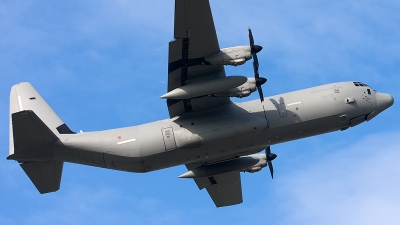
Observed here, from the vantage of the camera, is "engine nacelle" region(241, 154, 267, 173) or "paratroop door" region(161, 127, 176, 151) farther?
"engine nacelle" region(241, 154, 267, 173)

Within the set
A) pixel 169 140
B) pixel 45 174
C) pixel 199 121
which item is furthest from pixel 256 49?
pixel 45 174

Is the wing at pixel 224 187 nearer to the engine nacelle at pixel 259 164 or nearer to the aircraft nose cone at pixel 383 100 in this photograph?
the engine nacelle at pixel 259 164

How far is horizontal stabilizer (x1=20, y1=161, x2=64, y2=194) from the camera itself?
38.5m

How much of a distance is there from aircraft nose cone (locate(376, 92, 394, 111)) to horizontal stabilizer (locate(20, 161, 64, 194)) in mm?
18972

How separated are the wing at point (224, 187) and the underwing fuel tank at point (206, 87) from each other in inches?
357

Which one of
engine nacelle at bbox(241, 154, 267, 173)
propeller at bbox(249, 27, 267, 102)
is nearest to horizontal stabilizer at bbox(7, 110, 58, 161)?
propeller at bbox(249, 27, 267, 102)

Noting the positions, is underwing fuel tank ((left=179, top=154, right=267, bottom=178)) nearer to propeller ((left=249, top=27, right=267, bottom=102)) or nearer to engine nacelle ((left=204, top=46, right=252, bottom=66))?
propeller ((left=249, top=27, right=267, bottom=102))

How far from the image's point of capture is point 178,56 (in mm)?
35781

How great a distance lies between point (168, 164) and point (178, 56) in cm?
637

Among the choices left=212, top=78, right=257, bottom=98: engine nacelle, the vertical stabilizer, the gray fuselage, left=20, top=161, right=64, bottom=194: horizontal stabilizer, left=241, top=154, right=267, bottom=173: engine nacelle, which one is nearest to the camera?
left=212, top=78, right=257, bottom=98: engine nacelle

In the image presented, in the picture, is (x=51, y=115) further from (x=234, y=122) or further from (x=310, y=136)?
(x=310, y=136)

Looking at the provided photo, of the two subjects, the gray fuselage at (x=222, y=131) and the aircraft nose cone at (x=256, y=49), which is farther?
the gray fuselage at (x=222, y=131)

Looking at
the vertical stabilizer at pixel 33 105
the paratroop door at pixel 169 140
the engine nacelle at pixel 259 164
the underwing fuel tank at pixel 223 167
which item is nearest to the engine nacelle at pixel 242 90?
the paratroop door at pixel 169 140

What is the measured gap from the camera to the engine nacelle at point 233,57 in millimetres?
35219
